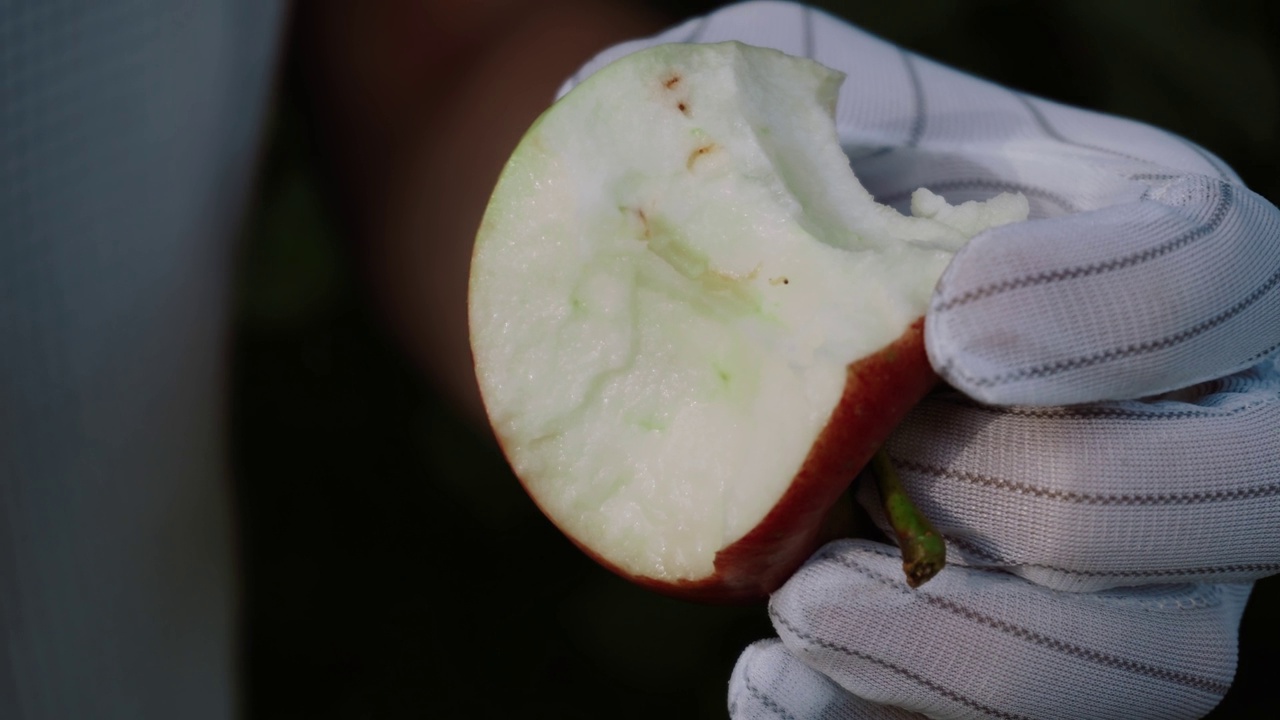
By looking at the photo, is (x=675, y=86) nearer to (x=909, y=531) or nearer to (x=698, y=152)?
(x=698, y=152)

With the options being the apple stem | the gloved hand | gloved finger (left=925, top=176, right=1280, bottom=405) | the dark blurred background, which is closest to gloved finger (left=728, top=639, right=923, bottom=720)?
the gloved hand

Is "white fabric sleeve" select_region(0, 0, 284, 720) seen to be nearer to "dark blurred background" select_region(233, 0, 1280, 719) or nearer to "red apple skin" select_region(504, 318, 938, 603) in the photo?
"dark blurred background" select_region(233, 0, 1280, 719)

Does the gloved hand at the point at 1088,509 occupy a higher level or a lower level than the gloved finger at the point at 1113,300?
lower

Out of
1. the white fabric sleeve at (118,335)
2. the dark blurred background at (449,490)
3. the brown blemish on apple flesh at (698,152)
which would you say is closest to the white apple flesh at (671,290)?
the brown blemish on apple flesh at (698,152)

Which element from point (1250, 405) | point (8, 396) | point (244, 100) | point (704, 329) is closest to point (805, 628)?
point (704, 329)

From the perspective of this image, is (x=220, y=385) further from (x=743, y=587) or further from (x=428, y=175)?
(x=743, y=587)

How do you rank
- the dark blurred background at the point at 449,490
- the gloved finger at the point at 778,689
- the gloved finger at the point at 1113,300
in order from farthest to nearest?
the dark blurred background at the point at 449,490 < the gloved finger at the point at 778,689 < the gloved finger at the point at 1113,300

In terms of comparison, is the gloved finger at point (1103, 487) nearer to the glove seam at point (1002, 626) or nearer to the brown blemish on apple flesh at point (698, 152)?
the glove seam at point (1002, 626)
